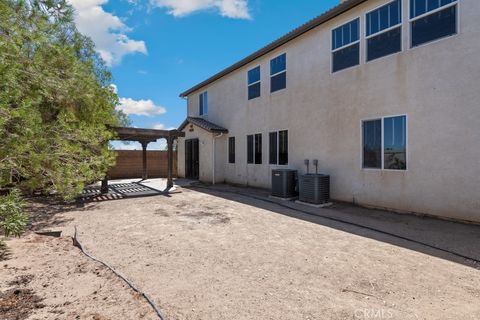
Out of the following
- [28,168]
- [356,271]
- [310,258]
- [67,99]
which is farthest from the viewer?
[67,99]

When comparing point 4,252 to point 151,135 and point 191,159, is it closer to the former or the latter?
point 151,135

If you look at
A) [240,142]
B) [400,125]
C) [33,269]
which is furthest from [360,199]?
[33,269]

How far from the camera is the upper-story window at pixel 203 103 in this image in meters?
17.7

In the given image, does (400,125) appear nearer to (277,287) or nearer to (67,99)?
(277,287)

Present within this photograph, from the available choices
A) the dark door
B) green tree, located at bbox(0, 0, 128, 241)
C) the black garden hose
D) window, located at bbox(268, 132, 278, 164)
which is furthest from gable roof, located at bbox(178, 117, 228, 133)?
the black garden hose

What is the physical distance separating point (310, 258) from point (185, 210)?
5.00 meters

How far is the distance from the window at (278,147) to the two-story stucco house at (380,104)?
4cm

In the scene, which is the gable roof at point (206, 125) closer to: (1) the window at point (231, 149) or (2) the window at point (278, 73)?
(1) the window at point (231, 149)

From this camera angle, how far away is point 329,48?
380 inches

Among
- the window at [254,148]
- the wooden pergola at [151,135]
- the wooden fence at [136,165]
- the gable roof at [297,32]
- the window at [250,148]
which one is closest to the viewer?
the gable roof at [297,32]

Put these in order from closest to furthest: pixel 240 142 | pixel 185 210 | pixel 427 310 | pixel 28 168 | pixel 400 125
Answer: pixel 427 310 < pixel 28 168 < pixel 400 125 < pixel 185 210 < pixel 240 142

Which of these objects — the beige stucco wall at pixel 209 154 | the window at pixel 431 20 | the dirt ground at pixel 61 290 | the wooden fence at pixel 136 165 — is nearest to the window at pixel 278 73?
the beige stucco wall at pixel 209 154

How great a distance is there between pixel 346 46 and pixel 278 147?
466cm

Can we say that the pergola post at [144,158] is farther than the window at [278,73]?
Yes
